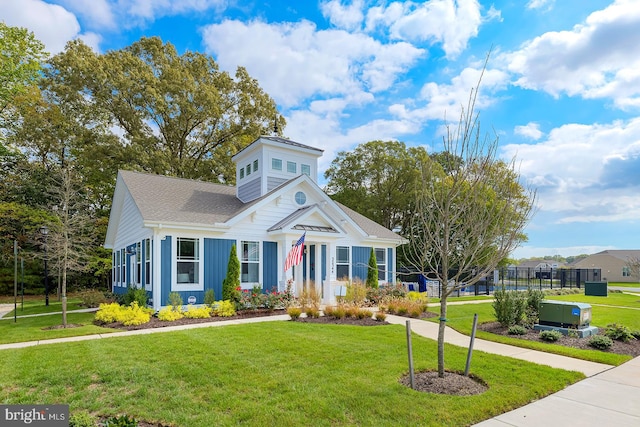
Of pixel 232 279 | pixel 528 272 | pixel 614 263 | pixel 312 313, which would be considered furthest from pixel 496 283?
pixel 614 263

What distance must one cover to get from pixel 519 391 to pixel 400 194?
28495 millimetres

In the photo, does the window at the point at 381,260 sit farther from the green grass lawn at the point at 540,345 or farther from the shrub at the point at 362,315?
the shrub at the point at 362,315

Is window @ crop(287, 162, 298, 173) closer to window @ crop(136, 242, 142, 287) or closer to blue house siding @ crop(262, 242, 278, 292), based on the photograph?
blue house siding @ crop(262, 242, 278, 292)

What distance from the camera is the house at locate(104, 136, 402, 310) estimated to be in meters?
13.4

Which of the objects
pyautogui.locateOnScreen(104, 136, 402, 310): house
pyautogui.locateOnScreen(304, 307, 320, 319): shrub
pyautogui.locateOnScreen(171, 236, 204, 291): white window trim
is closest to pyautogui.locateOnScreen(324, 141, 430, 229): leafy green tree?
pyautogui.locateOnScreen(104, 136, 402, 310): house

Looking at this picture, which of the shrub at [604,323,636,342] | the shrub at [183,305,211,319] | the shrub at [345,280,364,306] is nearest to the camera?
the shrub at [604,323,636,342]

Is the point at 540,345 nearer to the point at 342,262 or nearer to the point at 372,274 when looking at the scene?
the point at 372,274

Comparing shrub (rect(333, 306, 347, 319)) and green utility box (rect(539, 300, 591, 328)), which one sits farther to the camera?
shrub (rect(333, 306, 347, 319))

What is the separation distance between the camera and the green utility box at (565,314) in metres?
9.39

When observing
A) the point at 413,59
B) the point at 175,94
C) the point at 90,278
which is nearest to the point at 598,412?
the point at 413,59

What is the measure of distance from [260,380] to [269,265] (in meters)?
9.84

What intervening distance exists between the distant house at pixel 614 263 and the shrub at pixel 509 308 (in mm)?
59455

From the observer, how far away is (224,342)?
8.04 metres

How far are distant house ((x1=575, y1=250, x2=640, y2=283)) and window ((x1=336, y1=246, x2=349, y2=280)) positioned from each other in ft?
187
